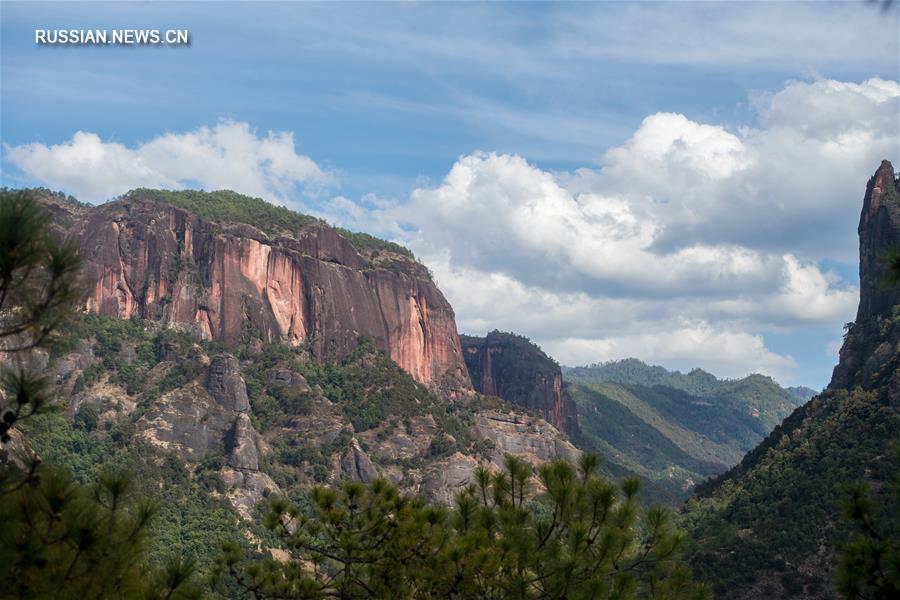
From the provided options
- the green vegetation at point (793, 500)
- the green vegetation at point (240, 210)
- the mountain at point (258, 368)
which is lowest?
the green vegetation at point (793, 500)

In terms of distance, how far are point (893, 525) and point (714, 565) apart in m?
69.4

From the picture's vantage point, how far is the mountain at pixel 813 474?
2886 inches

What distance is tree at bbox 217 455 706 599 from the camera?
53.9ft

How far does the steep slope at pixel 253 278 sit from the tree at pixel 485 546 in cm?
13279

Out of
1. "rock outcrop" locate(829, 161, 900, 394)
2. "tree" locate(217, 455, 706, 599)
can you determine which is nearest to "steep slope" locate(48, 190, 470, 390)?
"rock outcrop" locate(829, 161, 900, 394)

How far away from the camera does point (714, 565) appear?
77.1 metres

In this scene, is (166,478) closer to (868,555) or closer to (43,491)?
(43,491)

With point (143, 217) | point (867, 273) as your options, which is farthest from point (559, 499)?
point (143, 217)

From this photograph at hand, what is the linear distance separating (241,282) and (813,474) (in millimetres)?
101936

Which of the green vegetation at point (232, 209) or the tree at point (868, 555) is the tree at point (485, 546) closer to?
the tree at point (868, 555)

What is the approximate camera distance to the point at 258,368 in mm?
156875

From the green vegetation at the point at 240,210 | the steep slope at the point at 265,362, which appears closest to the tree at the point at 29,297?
the steep slope at the point at 265,362

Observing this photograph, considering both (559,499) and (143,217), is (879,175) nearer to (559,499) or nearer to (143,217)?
(143,217)

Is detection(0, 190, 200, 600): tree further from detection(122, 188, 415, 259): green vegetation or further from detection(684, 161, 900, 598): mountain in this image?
detection(122, 188, 415, 259): green vegetation
